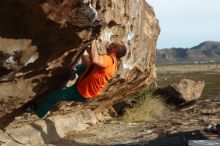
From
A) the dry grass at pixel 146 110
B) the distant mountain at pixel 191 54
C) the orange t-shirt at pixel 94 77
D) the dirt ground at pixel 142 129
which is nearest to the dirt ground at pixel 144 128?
the dirt ground at pixel 142 129

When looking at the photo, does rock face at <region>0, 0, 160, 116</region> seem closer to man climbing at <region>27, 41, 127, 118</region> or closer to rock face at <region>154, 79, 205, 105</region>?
man climbing at <region>27, 41, 127, 118</region>

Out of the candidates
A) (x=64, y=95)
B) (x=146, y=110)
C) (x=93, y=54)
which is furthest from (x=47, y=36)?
(x=146, y=110)

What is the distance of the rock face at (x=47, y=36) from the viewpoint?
253 inches

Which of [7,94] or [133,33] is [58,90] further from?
[133,33]

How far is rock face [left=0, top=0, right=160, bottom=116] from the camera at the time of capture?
21.1 ft

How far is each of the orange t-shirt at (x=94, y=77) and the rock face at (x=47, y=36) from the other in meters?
0.30

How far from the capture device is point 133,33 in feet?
35.5

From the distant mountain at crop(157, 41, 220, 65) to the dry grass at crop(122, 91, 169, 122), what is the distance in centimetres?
10773

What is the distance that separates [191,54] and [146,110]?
11828 cm

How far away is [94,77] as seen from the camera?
818cm

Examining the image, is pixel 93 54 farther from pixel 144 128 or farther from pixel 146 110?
pixel 146 110

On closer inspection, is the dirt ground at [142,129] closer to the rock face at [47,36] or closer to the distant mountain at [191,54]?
the rock face at [47,36]

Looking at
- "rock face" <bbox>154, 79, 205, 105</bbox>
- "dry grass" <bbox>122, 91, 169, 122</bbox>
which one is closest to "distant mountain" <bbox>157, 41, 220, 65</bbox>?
"rock face" <bbox>154, 79, 205, 105</bbox>

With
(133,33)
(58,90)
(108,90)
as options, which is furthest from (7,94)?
(108,90)
